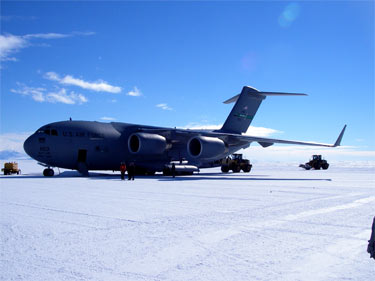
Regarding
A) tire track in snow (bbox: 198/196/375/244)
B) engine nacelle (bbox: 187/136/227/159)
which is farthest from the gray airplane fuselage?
tire track in snow (bbox: 198/196/375/244)

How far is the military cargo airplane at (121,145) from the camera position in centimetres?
1812

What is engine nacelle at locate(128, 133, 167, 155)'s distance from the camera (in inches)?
770

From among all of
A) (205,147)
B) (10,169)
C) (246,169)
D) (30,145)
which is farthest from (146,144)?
(246,169)

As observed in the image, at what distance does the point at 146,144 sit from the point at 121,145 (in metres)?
1.66

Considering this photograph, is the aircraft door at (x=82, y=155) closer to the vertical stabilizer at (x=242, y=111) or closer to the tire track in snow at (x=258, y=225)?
the vertical stabilizer at (x=242, y=111)

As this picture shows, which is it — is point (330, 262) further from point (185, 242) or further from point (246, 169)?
point (246, 169)

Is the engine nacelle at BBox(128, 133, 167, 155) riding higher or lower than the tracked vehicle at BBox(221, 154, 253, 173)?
higher

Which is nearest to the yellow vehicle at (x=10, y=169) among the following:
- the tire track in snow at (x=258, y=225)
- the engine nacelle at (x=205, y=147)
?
the engine nacelle at (x=205, y=147)

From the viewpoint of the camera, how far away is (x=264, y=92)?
25.1 metres

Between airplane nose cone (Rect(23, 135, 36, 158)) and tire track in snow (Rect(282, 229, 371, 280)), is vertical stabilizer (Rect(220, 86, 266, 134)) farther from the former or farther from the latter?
tire track in snow (Rect(282, 229, 371, 280))

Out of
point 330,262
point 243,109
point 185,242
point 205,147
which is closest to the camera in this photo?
point 330,262

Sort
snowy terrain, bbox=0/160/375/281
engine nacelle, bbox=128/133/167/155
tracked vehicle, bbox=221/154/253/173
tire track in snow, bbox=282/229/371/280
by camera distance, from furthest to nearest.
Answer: tracked vehicle, bbox=221/154/253/173 → engine nacelle, bbox=128/133/167/155 → snowy terrain, bbox=0/160/375/281 → tire track in snow, bbox=282/229/371/280

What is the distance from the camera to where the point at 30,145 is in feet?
58.7

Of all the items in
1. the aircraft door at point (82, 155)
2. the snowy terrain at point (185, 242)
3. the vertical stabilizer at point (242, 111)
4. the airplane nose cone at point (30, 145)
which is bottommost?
the snowy terrain at point (185, 242)
